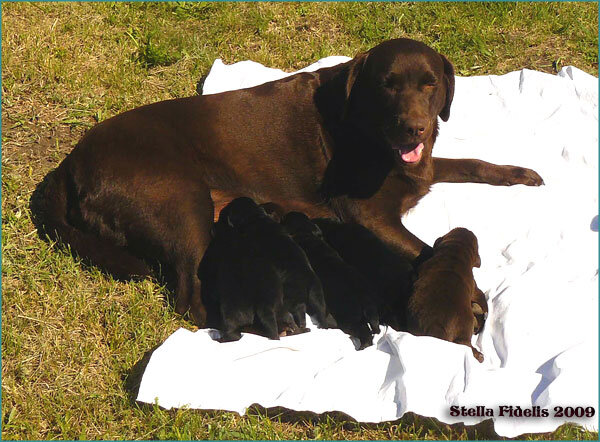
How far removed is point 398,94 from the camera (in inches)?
157

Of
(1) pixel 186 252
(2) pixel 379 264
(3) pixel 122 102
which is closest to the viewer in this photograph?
(2) pixel 379 264

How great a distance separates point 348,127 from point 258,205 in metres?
0.70

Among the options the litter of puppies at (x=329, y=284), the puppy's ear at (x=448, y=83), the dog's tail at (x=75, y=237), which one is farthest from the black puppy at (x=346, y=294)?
the puppy's ear at (x=448, y=83)

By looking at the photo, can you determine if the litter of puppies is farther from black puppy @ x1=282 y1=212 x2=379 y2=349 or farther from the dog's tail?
the dog's tail

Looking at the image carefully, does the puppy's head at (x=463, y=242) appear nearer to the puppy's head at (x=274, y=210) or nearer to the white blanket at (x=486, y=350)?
the white blanket at (x=486, y=350)

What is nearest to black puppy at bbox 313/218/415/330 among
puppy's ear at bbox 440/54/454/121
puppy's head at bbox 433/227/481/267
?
puppy's head at bbox 433/227/481/267

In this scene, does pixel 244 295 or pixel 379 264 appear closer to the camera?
pixel 244 295

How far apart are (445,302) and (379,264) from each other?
1.42 feet

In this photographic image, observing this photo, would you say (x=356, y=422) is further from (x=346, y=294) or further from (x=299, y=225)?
(x=299, y=225)

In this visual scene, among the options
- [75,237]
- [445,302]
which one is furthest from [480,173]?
[75,237]

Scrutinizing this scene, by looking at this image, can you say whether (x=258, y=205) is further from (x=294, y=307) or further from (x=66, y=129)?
(x=66, y=129)

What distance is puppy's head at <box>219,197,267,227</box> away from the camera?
153 inches

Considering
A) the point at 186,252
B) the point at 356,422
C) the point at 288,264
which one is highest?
the point at 288,264

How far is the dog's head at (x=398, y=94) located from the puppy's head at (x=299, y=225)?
0.60 metres
